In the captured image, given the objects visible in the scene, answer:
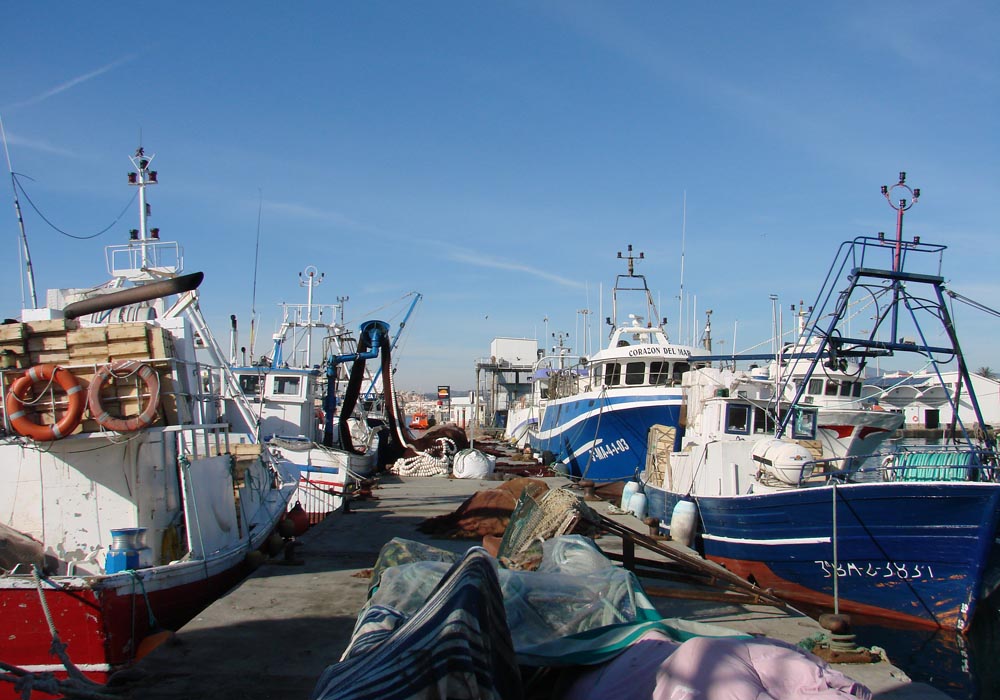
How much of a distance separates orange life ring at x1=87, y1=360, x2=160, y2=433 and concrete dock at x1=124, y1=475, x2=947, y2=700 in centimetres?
194

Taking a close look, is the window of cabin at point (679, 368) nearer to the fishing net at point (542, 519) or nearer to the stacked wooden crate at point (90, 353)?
the fishing net at point (542, 519)

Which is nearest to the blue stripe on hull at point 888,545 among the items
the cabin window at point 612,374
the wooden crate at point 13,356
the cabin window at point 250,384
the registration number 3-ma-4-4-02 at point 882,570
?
the registration number 3-ma-4-4-02 at point 882,570

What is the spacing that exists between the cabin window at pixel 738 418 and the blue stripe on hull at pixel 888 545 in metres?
3.03

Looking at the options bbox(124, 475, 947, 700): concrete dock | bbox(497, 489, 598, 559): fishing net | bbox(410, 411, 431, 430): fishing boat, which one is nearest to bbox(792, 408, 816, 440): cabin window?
bbox(124, 475, 947, 700): concrete dock

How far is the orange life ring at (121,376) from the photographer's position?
7.50 m

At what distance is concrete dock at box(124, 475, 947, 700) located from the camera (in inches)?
228

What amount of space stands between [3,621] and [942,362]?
40.5ft

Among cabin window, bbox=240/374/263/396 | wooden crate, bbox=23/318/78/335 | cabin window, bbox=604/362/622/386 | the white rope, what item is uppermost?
wooden crate, bbox=23/318/78/335

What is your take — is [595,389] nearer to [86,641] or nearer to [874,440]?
[874,440]

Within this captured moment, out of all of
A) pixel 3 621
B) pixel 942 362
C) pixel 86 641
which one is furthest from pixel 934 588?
pixel 3 621

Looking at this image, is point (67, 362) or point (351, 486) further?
point (351, 486)

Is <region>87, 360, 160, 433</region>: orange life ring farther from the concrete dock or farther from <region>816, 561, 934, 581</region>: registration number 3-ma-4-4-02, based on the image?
<region>816, 561, 934, 581</region>: registration number 3-ma-4-4-02

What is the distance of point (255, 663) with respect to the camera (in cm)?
626

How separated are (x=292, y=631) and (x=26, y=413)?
326 centimetres
